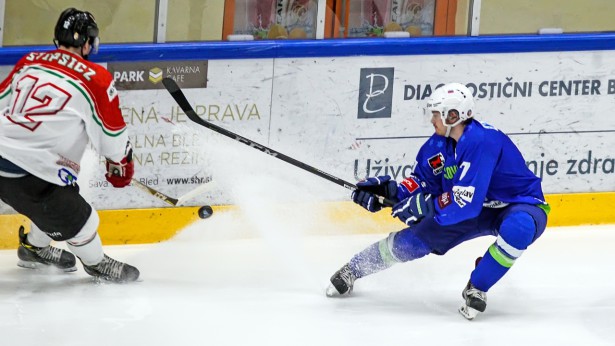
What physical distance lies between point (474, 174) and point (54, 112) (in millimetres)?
1548

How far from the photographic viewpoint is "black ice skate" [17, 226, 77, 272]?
5395 millimetres

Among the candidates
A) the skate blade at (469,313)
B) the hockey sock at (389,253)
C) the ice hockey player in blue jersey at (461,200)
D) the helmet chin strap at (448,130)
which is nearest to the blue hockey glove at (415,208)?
the ice hockey player in blue jersey at (461,200)

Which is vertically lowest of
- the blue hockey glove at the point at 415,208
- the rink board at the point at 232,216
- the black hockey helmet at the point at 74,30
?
the rink board at the point at 232,216

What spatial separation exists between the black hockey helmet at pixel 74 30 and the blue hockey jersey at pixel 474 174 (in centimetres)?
136

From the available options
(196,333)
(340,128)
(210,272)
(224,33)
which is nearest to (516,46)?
(340,128)

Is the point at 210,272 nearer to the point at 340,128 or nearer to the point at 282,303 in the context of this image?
the point at 282,303

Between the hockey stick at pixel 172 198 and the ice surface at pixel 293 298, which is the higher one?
the hockey stick at pixel 172 198

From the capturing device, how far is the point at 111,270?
206 inches

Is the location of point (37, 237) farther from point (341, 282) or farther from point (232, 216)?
point (341, 282)

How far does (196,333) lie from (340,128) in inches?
69.4

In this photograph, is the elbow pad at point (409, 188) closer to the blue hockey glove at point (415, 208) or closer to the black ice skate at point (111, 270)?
the blue hockey glove at point (415, 208)

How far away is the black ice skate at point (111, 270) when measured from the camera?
205 inches

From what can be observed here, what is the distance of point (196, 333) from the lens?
463cm

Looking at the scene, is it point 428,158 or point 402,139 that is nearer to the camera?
point 428,158
